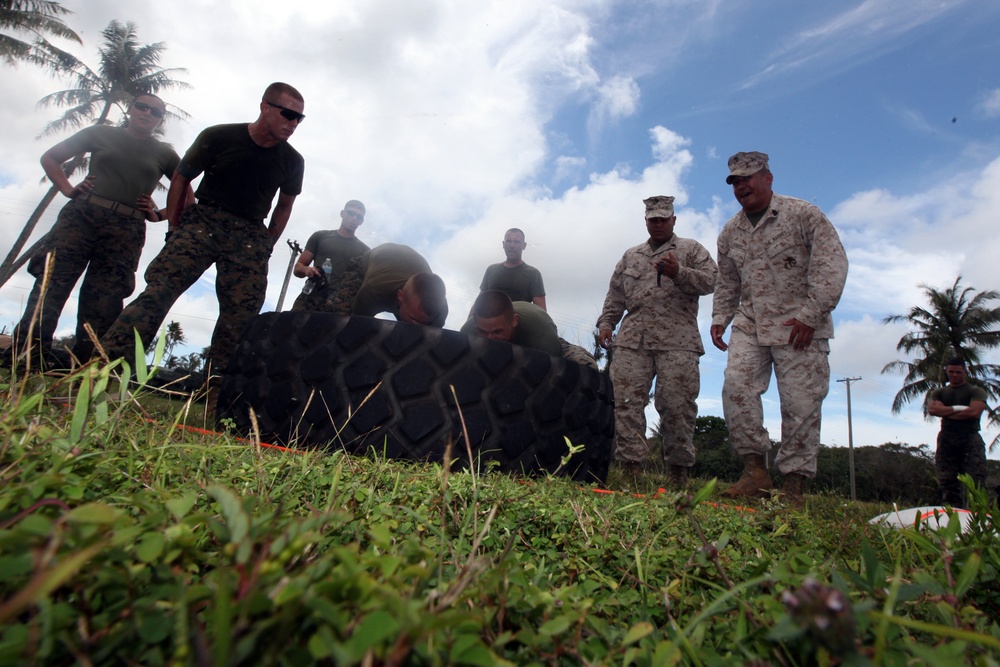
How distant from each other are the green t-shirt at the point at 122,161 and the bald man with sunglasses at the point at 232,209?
76cm

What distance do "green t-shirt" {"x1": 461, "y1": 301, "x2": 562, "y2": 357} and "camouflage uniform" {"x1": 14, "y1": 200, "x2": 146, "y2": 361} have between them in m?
2.48

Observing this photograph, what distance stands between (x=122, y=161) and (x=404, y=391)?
3.12 m

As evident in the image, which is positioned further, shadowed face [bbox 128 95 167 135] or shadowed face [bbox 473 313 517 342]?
shadowed face [bbox 128 95 167 135]

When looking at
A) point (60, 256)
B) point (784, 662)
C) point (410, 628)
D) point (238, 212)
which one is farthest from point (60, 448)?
point (60, 256)

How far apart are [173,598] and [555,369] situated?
253cm

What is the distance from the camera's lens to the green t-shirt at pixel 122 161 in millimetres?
4184

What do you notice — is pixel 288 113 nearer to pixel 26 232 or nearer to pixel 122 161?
pixel 122 161

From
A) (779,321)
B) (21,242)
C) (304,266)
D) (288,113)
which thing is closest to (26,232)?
(21,242)

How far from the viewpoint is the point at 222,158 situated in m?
3.59

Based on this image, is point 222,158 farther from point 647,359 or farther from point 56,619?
point 56,619

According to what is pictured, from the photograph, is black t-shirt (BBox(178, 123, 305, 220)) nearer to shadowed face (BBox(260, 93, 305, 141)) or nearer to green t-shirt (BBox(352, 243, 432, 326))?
shadowed face (BBox(260, 93, 305, 141))

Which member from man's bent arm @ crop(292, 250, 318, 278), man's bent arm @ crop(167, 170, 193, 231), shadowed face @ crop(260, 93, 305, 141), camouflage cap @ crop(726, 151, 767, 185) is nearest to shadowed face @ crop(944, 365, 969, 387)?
camouflage cap @ crop(726, 151, 767, 185)

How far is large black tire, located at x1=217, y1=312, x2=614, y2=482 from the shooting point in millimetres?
2609

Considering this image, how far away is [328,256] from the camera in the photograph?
5.90 m
